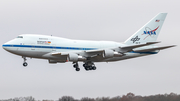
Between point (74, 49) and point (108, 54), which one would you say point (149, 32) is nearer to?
point (108, 54)

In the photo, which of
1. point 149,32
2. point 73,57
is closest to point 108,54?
point 73,57

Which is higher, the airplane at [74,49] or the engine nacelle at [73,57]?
the airplane at [74,49]

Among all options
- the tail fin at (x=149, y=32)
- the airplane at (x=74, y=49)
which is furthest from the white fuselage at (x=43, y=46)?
the tail fin at (x=149, y=32)

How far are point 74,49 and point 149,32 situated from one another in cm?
1608

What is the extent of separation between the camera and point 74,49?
60125 millimetres

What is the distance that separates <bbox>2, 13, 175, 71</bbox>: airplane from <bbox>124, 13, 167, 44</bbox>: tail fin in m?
1.32

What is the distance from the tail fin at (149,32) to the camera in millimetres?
66500

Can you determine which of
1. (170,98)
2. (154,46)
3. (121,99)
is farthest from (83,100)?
(154,46)

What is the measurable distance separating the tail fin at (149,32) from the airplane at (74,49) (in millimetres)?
1320

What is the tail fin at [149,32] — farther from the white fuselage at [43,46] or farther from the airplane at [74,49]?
the white fuselage at [43,46]

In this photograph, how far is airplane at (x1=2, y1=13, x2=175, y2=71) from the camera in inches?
2256

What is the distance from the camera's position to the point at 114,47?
2355 inches

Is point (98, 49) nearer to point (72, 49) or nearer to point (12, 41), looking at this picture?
point (72, 49)

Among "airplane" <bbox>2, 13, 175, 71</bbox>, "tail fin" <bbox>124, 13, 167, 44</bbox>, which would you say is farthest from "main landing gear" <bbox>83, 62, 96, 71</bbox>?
"tail fin" <bbox>124, 13, 167, 44</bbox>
